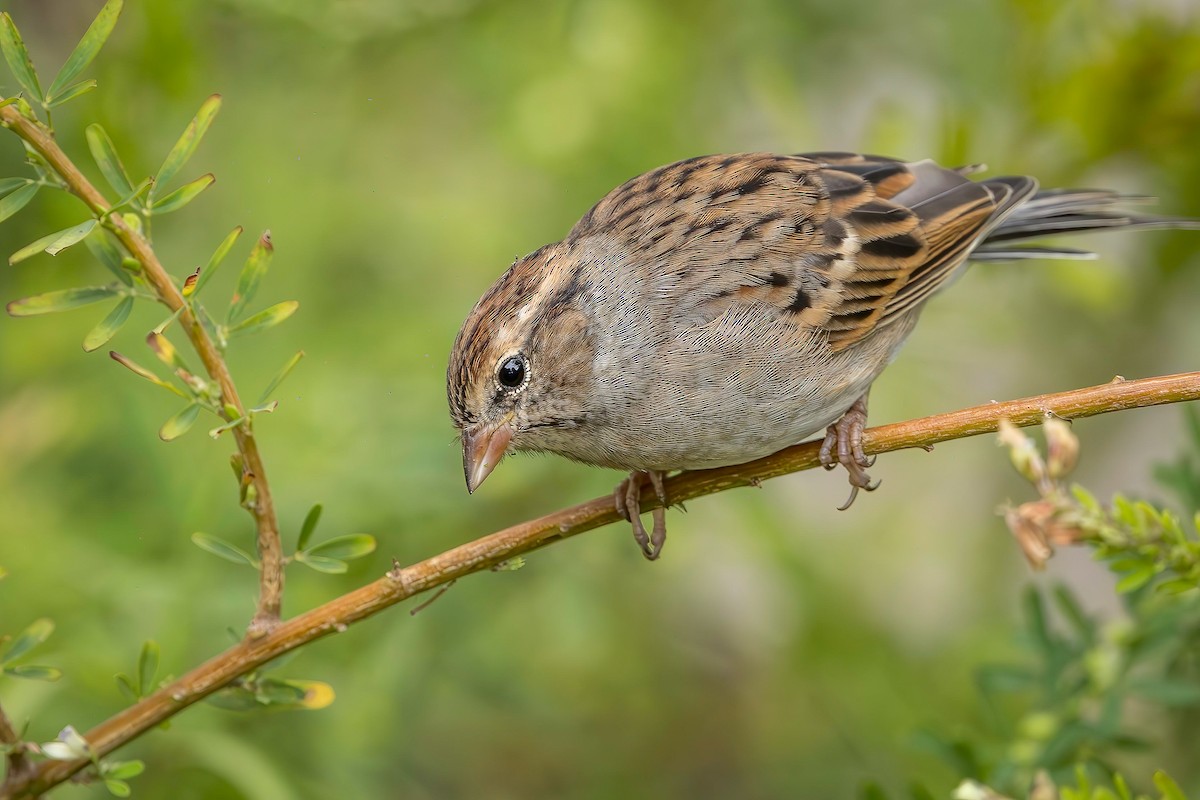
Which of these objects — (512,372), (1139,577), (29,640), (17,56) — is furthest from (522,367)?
(1139,577)

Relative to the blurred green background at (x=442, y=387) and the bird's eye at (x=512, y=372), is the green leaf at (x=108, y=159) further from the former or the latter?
the bird's eye at (x=512, y=372)

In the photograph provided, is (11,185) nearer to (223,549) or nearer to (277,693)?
(223,549)

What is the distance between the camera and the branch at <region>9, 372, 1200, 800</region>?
1.94 m

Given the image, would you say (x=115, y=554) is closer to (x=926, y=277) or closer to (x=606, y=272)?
(x=606, y=272)

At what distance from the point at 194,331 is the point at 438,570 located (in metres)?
0.54

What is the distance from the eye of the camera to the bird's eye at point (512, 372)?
2.95 metres

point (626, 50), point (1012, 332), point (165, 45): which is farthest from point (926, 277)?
point (165, 45)

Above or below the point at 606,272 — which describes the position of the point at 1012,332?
below

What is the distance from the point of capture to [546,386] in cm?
305

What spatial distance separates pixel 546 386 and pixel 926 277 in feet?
4.00

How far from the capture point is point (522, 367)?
2.99 meters

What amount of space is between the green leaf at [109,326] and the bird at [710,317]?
1132mm

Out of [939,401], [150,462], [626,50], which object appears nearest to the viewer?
Answer: [150,462]

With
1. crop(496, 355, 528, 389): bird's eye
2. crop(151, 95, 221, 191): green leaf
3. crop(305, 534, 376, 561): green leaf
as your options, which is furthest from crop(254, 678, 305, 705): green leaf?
crop(496, 355, 528, 389): bird's eye
